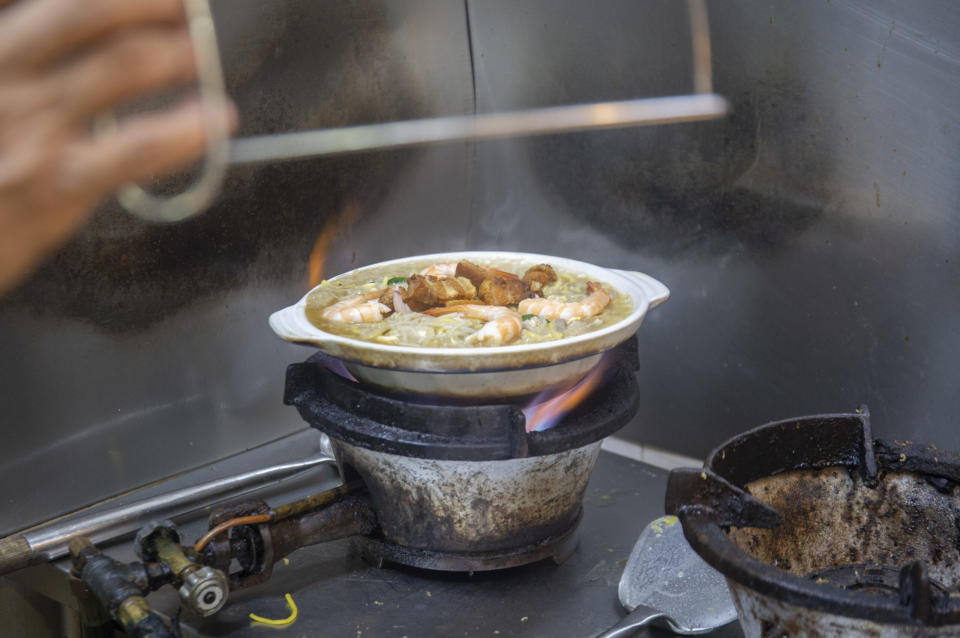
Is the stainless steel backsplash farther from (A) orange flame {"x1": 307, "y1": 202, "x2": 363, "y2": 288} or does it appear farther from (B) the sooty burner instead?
(B) the sooty burner

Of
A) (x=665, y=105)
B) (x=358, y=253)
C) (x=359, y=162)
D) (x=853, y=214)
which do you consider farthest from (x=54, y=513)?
(x=853, y=214)

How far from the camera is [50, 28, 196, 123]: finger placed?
1.19ft

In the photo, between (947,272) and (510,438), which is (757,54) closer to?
(947,272)

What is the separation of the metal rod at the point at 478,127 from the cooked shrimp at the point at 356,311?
58 cm

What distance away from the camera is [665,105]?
2.05m

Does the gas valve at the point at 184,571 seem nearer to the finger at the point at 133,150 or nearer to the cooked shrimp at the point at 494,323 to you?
the cooked shrimp at the point at 494,323

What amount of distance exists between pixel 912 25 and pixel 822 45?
18cm

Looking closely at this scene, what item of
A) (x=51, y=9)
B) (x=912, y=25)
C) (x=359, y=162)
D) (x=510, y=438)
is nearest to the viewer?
(x=51, y=9)

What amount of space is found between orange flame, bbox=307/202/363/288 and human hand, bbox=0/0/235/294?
5.98ft

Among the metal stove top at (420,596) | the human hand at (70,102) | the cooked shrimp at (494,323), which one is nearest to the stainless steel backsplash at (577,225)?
the metal stove top at (420,596)

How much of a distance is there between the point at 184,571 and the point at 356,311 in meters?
0.53

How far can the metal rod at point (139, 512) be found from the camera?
5.36ft

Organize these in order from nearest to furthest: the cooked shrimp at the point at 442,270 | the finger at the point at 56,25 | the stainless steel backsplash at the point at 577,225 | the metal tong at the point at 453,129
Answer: the finger at the point at 56,25, the stainless steel backsplash at the point at 577,225, the cooked shrimp at the point at 442,270, the metal tong at the point at 453,129

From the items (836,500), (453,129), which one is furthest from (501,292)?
(453,129)
